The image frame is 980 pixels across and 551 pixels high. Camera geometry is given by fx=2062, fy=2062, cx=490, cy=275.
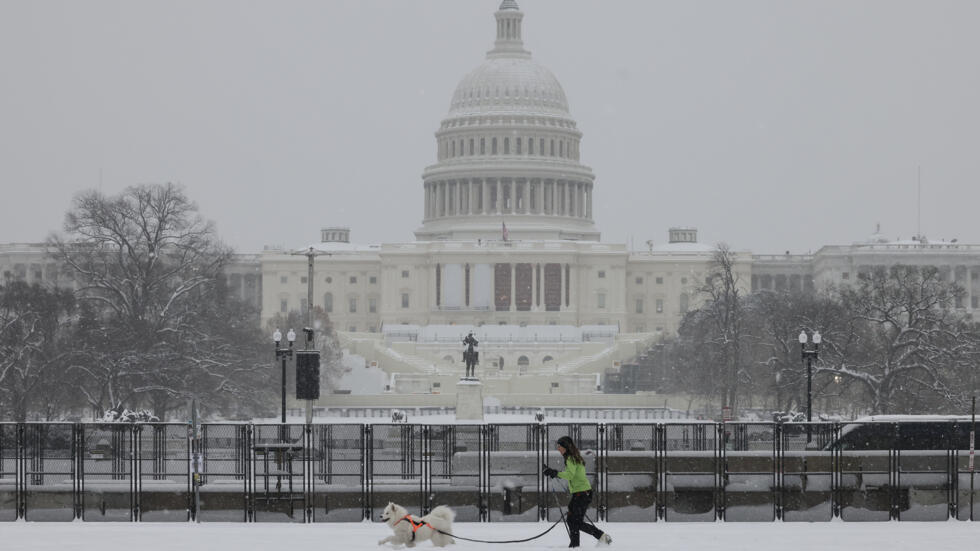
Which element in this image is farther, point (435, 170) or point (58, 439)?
point (435, 170)

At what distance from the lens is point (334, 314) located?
181m

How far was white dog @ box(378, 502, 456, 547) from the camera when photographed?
2866cm

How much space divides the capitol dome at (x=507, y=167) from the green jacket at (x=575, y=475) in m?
155

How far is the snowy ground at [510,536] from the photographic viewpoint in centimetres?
2927

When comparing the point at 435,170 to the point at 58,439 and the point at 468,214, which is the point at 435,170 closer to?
the point at 468,214

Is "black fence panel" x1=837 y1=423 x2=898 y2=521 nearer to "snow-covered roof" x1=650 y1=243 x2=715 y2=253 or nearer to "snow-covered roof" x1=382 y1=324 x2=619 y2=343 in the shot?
"snow-covered roof" x1=382 y1=324 x2=619 y2=343

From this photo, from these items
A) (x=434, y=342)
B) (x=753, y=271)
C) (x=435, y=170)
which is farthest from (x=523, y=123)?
(x=434, y=342)

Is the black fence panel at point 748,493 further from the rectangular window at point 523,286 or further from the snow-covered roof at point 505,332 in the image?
the rectangular window at point 523,286

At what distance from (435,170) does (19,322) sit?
376 ft

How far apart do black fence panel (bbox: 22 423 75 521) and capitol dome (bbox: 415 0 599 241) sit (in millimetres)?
146393

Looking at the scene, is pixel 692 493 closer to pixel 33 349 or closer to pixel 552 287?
pixel 33 349

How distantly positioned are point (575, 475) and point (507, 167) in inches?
6220

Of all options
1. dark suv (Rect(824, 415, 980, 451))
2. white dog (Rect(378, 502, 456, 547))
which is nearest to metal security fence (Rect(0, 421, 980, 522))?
dark suv (Rect(824, 415, 980, 451))

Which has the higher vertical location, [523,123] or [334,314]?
[523,123]
